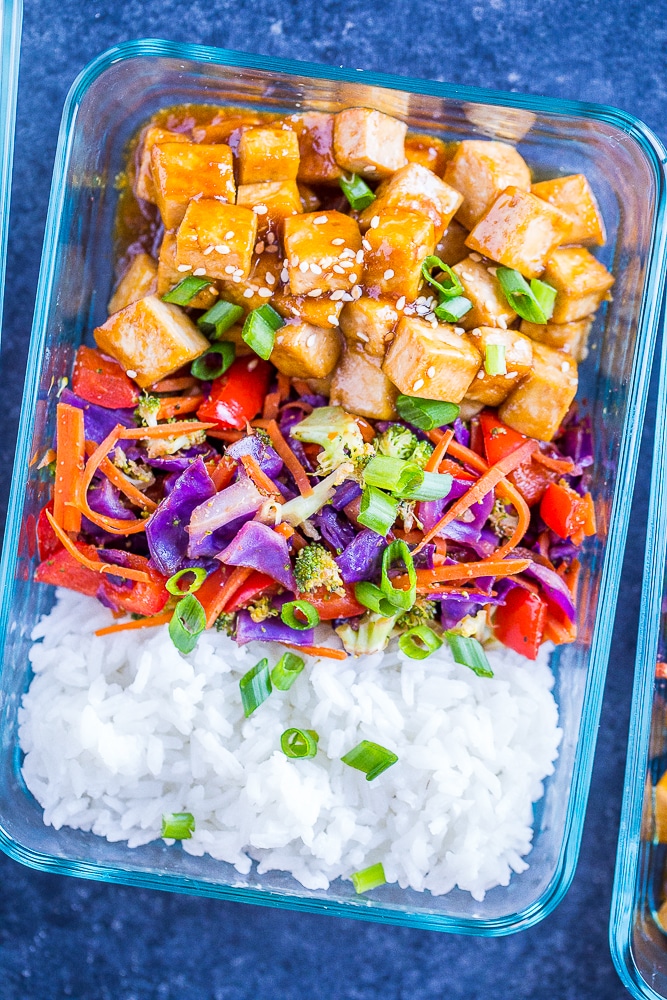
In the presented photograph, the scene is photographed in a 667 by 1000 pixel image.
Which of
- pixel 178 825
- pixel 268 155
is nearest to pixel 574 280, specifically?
pixel 268 155

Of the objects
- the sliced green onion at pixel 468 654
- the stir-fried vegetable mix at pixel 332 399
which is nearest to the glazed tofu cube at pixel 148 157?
the stir-fried vegetable mix at pixel 332 399

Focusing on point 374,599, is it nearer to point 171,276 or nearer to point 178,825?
point 178,825

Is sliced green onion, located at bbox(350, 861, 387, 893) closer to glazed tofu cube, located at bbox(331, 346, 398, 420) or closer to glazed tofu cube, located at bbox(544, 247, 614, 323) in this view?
glazed tofu cube, located at bbox(331, 346, 398, 420)

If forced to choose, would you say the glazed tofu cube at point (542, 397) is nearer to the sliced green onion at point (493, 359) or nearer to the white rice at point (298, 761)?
the sliced green onion at point (493, 359)

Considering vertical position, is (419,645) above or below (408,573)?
below

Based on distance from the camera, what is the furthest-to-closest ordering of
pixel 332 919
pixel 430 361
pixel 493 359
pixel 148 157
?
pixel 332 919, pixel 148 157, pixel 493 359, pixel 430 361

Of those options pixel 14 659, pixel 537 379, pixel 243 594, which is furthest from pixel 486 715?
pixel 14 659
